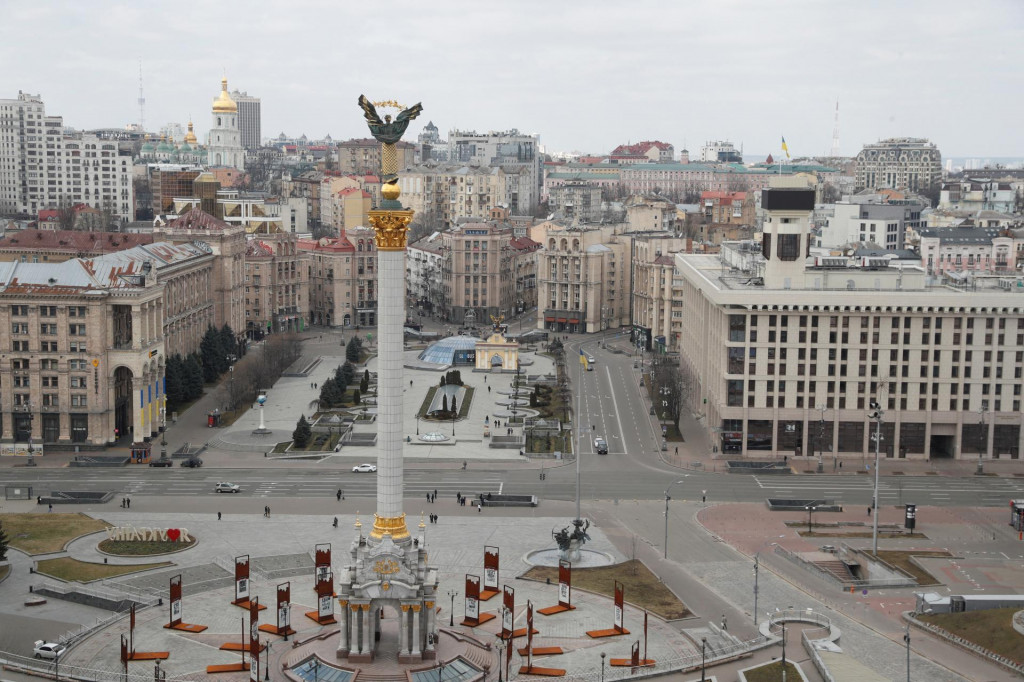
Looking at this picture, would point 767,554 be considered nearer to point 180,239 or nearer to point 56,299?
point 56,299

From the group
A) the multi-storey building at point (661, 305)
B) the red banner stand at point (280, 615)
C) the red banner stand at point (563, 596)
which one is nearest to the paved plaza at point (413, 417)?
the multi-storey building at point (661, 305)

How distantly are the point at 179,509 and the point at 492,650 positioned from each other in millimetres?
40419

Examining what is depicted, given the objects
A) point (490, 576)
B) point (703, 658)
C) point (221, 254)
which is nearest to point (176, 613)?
point (490, 576)

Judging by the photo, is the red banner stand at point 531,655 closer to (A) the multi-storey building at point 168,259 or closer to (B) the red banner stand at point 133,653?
(B) the red banner stand at point 133,653

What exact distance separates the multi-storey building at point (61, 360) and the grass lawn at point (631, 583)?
53985 millimetres

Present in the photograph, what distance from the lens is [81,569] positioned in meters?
88.8

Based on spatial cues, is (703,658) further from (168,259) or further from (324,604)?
(168,259)

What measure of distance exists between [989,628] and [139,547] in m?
56.7

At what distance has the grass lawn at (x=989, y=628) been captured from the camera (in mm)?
74125

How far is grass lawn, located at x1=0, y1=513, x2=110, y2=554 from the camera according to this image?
94.1 meters

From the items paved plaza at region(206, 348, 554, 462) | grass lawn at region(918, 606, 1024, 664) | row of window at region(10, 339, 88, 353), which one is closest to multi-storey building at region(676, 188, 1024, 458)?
paved plaza at region(206, 348, 554, 462)

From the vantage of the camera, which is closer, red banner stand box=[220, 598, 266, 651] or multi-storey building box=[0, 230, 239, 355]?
red banner stand box=[220, 598, 266, 651]

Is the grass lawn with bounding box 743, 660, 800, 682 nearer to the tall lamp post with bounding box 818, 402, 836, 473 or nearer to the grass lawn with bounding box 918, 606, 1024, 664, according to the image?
the grass lawn with bounding box 918, 606, 1024, 664

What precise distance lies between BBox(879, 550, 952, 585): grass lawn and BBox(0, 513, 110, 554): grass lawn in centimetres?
5754
